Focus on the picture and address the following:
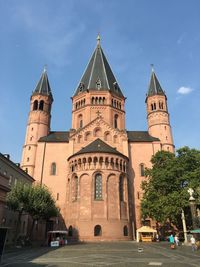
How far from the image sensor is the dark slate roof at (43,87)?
61.3 meters

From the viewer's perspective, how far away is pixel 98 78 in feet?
211

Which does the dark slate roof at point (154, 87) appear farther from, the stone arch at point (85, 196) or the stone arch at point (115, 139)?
the stone arch at point (85, 196)

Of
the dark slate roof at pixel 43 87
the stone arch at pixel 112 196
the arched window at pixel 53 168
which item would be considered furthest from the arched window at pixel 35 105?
the stone arch at pixel 112 196

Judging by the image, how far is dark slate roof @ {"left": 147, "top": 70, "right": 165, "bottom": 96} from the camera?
62.4 metres

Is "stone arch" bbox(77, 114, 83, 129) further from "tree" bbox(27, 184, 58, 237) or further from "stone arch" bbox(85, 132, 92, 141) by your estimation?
"tree" bbox(27, 184, 58, 237)

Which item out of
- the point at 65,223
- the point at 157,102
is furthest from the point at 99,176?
the point at 157,102

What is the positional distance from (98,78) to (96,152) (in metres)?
26.2

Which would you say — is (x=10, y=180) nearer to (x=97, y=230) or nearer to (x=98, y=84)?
(x=97, y=230)

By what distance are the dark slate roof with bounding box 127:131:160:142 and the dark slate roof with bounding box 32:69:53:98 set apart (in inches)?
888

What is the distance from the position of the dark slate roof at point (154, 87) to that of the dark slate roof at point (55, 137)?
77.4 feet

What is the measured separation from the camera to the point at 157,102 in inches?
2403

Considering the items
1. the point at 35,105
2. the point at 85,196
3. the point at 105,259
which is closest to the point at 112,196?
the point at 85,196

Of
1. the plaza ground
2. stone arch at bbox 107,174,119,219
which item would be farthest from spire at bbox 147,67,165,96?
the plaza ground

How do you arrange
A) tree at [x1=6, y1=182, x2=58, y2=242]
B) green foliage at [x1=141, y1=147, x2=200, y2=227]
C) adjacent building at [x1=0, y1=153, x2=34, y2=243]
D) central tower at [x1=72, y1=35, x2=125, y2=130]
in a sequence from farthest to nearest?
central tower at [x1=72, y1=35, x2=125, y2=130] → adjacent building at [x1=0, y1=153, x2=34, y2=243] → green foliage at [x1=141, y1=147, x2=200, y2=227] → tree at [x1=6, y1=182, x2=58, y2=242]
